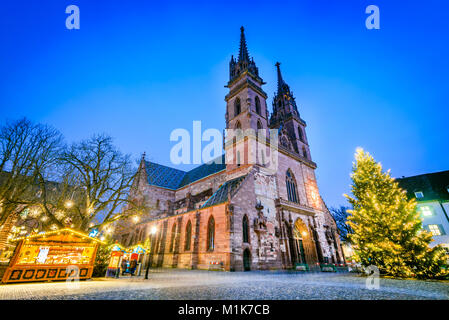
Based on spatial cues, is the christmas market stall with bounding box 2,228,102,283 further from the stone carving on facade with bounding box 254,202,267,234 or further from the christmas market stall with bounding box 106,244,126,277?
the stone carving on facade with bounding box 254,202,267,234

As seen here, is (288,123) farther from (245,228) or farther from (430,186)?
(245,228)

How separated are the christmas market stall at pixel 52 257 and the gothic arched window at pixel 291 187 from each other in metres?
20.1

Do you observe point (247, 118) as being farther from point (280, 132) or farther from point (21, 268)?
point (21, 268)

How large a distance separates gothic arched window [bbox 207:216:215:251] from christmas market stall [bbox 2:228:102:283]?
8889mm

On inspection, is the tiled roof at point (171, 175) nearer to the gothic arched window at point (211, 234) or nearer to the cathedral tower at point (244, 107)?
the cathedral tower at point (244, 107)

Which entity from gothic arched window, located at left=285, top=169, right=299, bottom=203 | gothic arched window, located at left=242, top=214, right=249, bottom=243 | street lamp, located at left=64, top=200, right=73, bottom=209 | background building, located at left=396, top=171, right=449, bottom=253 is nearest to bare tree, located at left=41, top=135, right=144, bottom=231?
street lamp, located at left=64, top=200, right=73, bottom=209

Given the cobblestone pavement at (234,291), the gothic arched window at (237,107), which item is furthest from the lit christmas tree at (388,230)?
the gothic arched window at (237,107)

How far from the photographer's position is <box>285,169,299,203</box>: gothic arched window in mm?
23375

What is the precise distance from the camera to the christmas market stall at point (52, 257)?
8.19 metres

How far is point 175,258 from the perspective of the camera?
1905cm

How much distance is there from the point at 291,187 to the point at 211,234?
12.5 meters

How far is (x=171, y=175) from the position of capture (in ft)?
124
